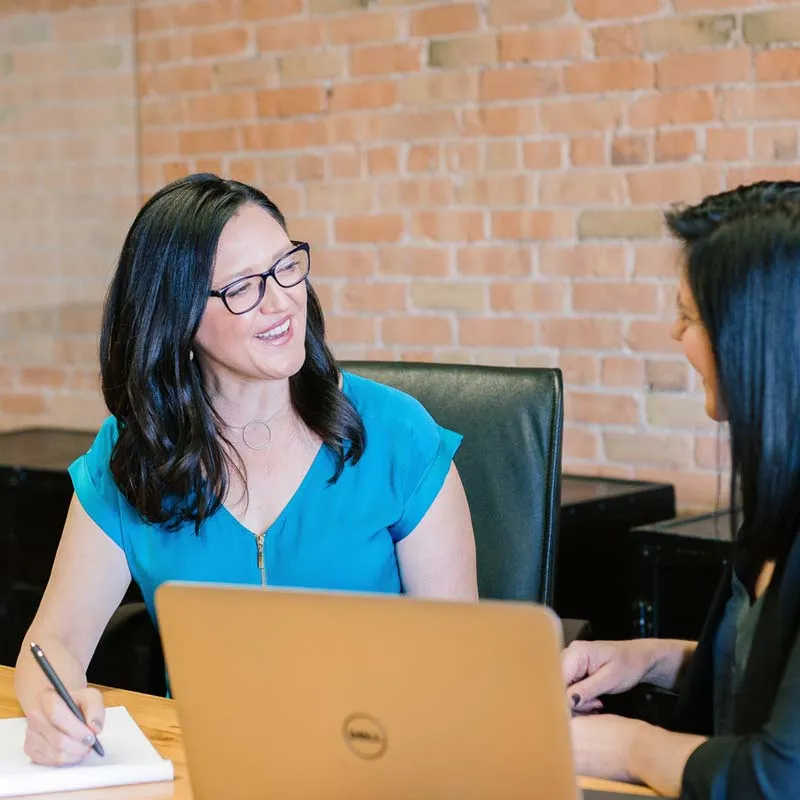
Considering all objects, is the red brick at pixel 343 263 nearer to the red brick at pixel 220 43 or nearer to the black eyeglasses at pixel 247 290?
the red brick at pixel 220 43

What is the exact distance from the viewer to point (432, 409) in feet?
6.43

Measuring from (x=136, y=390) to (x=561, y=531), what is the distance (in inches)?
37.4

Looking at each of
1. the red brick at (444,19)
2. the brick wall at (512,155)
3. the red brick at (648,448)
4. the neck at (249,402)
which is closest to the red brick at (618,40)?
the brick wall at (512,155)

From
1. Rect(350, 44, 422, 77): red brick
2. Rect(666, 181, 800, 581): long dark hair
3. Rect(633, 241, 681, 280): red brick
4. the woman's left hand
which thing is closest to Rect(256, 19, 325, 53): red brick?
Rect(350, 44, 422, 77): red brick

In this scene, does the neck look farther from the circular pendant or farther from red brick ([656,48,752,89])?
red brick ([656,48,752,89])

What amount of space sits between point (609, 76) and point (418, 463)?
117cm

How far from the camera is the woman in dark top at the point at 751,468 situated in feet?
3.63

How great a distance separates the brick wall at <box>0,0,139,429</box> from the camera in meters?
3.37

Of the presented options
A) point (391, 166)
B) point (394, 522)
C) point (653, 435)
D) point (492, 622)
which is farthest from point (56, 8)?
point (492, 622)

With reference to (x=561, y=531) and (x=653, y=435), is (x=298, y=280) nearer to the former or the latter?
(x=561, y=531)

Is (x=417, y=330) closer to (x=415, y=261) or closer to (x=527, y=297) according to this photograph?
(x=415, y=261)

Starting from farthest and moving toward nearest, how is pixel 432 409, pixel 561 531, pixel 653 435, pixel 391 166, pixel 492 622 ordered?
pixel 391 166 < pixel 653 435 < pixel 561 531 < pixel 432 409 < pixel 492 622

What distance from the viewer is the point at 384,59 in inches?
117

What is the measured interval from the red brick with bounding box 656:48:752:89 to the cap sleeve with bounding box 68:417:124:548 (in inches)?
52.8
